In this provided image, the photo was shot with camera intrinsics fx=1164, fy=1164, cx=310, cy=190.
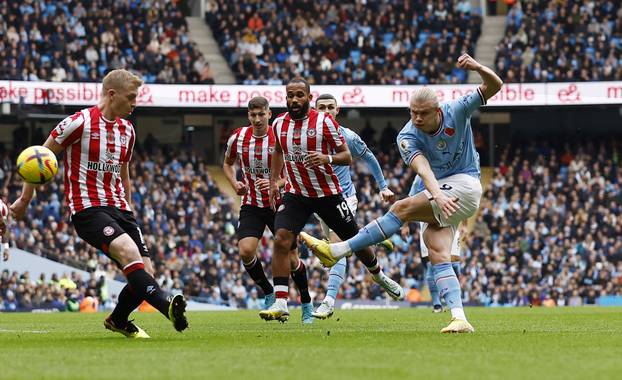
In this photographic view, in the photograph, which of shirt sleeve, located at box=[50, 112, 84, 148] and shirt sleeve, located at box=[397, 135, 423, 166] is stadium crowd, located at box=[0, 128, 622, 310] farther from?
shirt sleeve, located at box=[397, 135, 423, 166]

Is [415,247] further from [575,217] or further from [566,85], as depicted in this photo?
[566,85]

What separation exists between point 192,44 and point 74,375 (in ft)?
102

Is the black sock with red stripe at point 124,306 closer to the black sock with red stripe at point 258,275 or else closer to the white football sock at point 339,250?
the white football sock at point 339,250

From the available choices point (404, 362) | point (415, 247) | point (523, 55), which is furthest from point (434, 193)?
point (523, 55)

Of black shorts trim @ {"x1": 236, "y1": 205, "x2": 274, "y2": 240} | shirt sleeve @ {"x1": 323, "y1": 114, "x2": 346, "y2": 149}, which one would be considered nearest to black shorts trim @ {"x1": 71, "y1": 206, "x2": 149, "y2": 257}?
shirt sleeve @ {"x1": 323, "y1": 114, "x2": 346, "y2": 149}

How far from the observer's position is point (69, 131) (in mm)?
9906

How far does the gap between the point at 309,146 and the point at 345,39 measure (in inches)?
1025

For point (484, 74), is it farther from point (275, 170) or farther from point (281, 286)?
point (281, 286)

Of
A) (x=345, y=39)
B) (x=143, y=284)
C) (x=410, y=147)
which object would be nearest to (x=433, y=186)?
(x=410, y=147)

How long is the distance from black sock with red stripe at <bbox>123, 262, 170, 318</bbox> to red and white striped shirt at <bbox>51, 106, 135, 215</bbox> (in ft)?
2.40

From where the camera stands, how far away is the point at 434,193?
32.3 ft

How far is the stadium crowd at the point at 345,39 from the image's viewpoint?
37.0 m

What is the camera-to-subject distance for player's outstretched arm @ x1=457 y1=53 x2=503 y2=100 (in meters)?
9.69

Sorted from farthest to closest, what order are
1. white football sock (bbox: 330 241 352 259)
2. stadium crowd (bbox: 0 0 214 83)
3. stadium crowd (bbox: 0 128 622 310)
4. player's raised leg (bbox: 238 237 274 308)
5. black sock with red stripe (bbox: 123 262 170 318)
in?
stadium crowd (bbox: 0 0 214 83), stadium crowd (bbox: 0 128 622 310), player's raised leg (bbox: 238 237 274 308), white football sock (bbox: 330 241 352 259), black sock with red stripe (bbox: 123 262 170 318)
